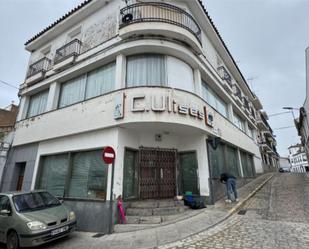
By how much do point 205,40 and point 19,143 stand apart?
14.1 m

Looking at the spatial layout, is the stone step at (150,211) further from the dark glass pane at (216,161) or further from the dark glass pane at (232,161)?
the dark glass pane at (232,161)

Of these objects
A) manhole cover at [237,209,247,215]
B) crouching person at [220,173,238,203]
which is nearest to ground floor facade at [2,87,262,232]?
crouching person at [220,173,238,203]

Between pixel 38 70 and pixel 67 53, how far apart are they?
2.97 m

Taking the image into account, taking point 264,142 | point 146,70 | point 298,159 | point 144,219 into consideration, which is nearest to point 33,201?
point 144,219

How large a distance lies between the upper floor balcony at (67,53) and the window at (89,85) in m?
1.06

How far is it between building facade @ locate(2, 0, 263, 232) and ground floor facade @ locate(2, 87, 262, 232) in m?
0.05

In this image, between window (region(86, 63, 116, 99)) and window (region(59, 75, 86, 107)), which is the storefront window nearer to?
window (region(59, 75, 86, 107))

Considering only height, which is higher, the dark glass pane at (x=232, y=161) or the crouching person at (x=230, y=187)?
the dark glass pane at (x=232, y=161)

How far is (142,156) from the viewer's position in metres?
8.24

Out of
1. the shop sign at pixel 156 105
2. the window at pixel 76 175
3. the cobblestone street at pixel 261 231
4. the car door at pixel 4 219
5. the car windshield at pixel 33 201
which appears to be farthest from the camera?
the window at pixel 76 175

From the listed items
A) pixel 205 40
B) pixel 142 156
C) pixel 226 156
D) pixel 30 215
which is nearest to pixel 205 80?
pixel 205 40

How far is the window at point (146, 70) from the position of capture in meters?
8.20

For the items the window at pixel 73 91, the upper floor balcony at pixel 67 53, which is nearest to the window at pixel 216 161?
the window at pixel 73 91

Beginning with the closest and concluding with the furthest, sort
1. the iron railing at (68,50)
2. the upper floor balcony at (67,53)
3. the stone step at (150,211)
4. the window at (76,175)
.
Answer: the stone step at (150,211) < the window at (76,175) < the upper floor balcony at (67,53) < the iron railing at (68,50)
